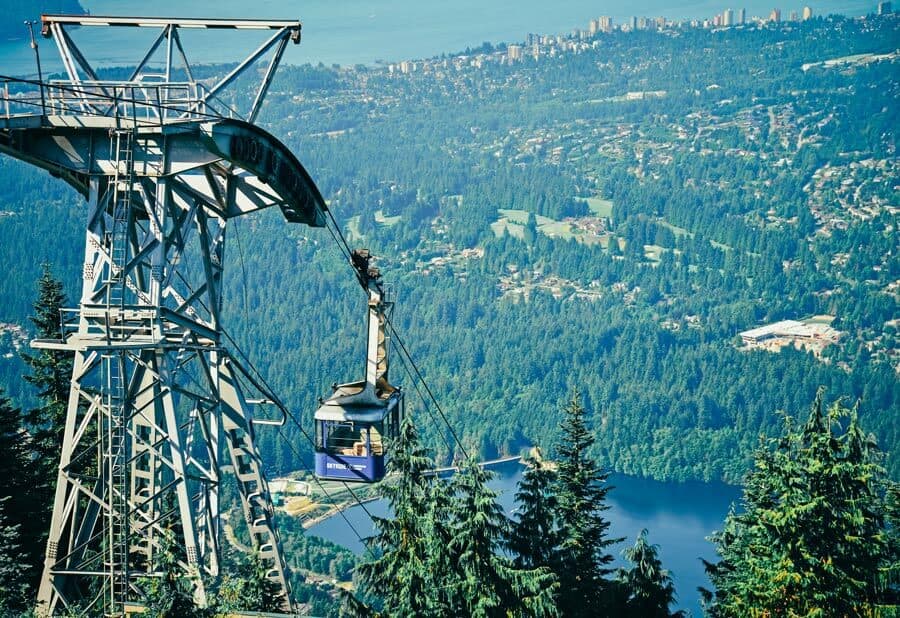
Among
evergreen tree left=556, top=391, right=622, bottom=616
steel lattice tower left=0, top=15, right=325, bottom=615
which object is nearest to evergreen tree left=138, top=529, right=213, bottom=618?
steel lattice tower left=0, top=15, right=325, bottom=615

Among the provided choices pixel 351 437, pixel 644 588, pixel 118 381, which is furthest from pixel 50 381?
pixel 118 381

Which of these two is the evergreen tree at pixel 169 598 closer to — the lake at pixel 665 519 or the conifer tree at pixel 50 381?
the conifer tree at pixel 50 381

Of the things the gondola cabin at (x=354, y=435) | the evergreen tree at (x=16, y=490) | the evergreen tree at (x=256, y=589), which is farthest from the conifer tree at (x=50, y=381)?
the evergreen tree at (x=256, y=589)

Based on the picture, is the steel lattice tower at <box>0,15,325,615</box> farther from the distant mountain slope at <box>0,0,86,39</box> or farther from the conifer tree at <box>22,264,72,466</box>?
the distant mountain slope at <box>0,0,86,39</box>

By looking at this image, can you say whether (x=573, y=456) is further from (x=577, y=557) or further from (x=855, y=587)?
(x=855, y=587)

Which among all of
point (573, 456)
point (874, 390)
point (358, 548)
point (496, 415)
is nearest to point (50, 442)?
point (573, 456)
